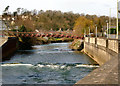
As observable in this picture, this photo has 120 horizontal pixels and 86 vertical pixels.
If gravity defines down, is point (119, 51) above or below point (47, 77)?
above

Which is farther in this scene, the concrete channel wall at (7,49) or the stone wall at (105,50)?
the concrete channel wall at (7,49)

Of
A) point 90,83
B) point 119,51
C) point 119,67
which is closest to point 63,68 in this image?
point 119,51

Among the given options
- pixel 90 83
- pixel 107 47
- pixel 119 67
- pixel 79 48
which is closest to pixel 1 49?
pixel 107 47

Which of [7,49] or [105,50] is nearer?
[105,50]

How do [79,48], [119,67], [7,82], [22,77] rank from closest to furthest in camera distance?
[119,67], [7,82], [22,77], [79,48]

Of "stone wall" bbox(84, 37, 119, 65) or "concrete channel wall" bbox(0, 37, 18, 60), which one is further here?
"concrete channel wall" bbox(0, 37, 18, 60)

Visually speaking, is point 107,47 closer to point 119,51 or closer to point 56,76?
point 119,51

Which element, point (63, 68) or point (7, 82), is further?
point (63, 68)

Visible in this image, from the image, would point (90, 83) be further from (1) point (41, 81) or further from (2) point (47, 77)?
(2) point (47, 77)

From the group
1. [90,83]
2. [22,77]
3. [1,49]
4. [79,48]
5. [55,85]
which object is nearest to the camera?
[90,83]

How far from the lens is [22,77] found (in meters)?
23.3

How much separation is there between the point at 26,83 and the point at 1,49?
2280 cm

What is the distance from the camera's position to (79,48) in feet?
213

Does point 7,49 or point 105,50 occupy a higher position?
point 105,50
